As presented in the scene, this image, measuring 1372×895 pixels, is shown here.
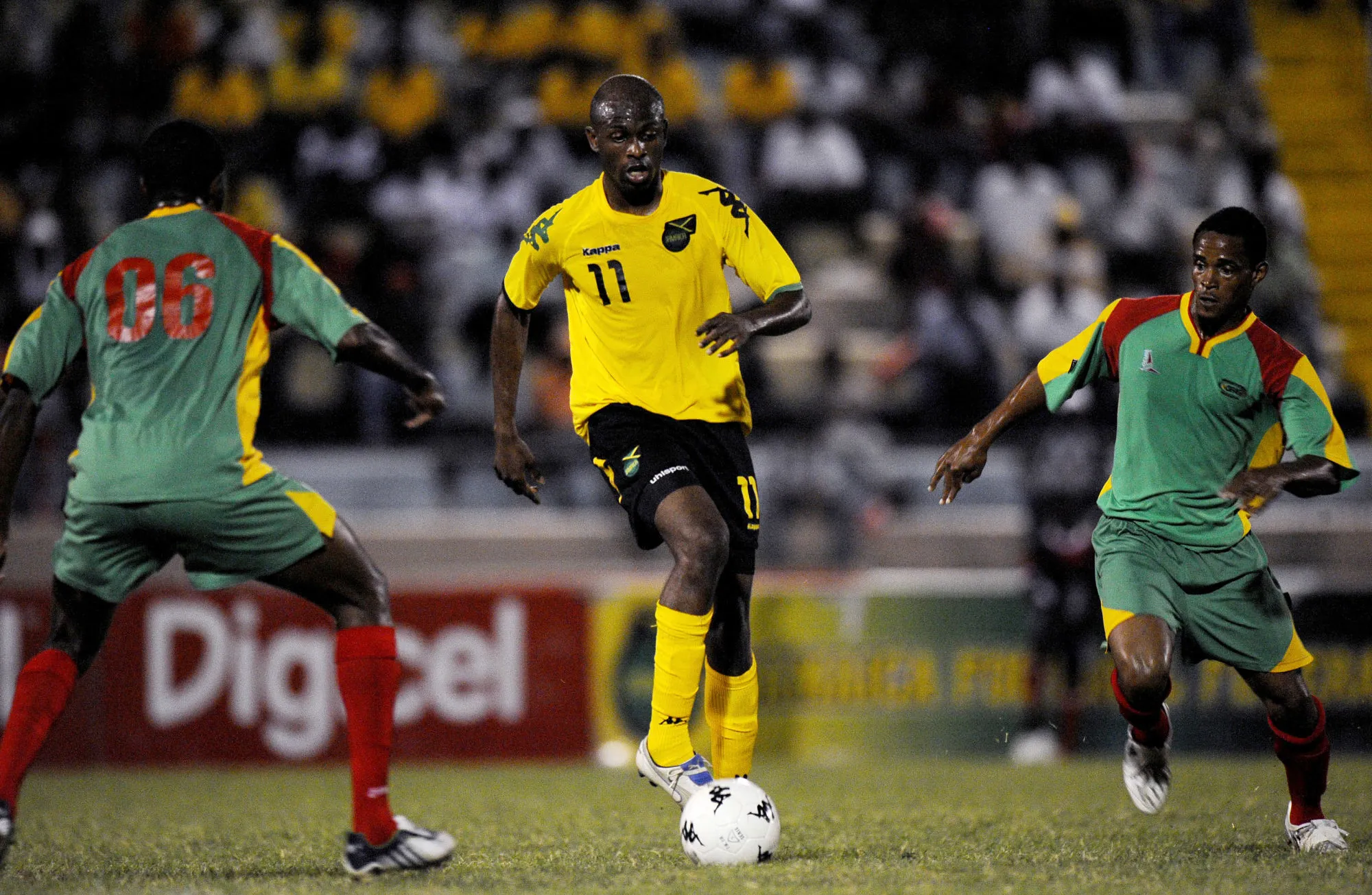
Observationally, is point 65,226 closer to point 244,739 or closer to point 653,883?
point 244,739

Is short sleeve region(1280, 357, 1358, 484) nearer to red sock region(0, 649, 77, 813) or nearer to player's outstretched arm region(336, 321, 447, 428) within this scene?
player's outstretched arm region(336, 321, 447, 428)

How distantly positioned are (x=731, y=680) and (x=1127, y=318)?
188 cm

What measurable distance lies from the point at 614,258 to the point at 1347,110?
14117 millimetres

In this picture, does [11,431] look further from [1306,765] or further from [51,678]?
[1306,765]

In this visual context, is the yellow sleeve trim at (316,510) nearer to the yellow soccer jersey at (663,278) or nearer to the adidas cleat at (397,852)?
the adidas cleat at (397,852)

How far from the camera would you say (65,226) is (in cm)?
1295

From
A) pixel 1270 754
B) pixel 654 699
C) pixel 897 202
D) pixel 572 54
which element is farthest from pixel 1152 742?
pixel 572 54

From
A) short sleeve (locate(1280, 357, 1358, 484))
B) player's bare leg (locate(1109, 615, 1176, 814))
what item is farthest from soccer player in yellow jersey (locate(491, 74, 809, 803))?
short sleeve (locate(1280, 357, 1358, 484))

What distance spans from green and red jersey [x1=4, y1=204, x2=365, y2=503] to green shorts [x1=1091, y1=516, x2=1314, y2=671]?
2695 millimetres

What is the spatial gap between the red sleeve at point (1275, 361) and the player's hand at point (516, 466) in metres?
2.48

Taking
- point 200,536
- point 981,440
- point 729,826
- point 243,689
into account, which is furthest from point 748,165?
point 200,536

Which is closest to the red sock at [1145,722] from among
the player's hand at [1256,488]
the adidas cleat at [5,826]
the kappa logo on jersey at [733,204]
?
the player's hand at [1256,488]

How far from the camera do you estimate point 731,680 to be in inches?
232

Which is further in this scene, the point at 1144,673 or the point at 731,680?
the point at 731,680
